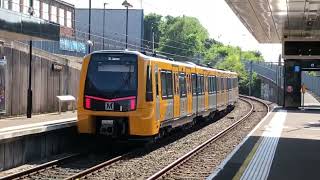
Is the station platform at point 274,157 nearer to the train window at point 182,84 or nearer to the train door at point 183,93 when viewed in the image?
the train door at point 183,93

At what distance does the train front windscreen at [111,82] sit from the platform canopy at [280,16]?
9.32 m

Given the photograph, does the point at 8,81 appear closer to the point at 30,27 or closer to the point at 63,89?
the point at 30,27

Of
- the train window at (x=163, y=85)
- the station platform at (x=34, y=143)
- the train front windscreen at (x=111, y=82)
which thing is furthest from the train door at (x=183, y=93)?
the station platform at (x=34, y=143)

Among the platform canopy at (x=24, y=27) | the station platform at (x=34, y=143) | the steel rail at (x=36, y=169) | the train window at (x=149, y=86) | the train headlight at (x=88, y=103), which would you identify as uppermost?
the platform canopy at (x=24, y=27)

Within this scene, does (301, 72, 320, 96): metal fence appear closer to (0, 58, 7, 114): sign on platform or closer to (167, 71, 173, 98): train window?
(0, 58, 7, 114): sign on platform

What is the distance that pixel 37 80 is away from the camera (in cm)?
2514

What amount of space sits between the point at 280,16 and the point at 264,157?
1645 centimetres

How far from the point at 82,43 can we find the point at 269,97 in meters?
36.8

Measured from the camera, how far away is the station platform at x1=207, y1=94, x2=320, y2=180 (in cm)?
1184

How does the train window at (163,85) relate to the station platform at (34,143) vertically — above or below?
above

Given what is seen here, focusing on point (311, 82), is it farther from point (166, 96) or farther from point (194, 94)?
point (166, 96)

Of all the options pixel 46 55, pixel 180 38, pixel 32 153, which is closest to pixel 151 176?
pixel 32 153

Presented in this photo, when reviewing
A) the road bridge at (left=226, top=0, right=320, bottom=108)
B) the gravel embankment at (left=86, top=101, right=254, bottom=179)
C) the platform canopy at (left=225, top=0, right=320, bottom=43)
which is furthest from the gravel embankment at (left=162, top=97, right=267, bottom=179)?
the road bridge at (left=226, top=0, right=320, bottom=108)

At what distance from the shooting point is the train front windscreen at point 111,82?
1614 centimetres
